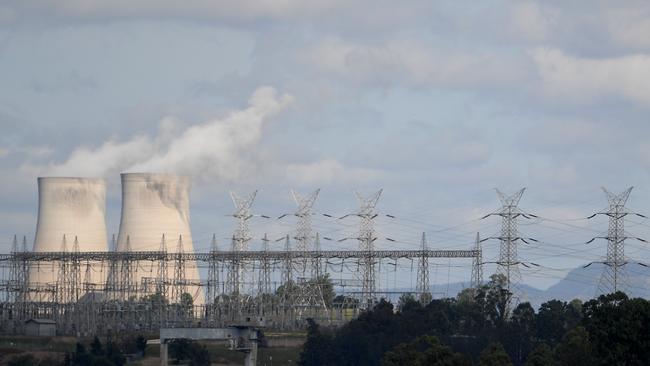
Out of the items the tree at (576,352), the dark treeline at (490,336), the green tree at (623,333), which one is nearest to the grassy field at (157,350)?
the dark treeline at (490,336)

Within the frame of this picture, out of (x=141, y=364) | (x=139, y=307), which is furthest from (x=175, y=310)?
(x=141, y=364)

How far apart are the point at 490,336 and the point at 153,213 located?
113ft

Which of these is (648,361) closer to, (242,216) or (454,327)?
(454,327)

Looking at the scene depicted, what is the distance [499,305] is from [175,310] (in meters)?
29.2

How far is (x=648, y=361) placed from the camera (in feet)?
167

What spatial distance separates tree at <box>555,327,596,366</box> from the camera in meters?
54.9

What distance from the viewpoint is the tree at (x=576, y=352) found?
54875 millimetres

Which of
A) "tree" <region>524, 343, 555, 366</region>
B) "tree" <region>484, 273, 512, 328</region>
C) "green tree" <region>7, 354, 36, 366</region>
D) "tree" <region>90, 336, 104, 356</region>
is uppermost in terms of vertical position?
"tree" <region>484, 273, 512, 328</region>

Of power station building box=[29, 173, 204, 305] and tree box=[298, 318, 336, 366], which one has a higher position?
power station building box=[29, 173, 204, 305]

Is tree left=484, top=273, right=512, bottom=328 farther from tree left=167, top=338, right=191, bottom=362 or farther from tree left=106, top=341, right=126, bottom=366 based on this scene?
tree left=106, top=341, right=126, bottom=366

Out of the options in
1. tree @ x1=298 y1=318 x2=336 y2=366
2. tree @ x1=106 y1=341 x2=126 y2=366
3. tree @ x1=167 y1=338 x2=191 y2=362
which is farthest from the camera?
tree @ x1=167 y1=338 x2=191 y2=362

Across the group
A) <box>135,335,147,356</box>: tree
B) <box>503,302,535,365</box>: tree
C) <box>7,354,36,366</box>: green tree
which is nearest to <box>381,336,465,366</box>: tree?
<box>503,302,535,365</box>: tree

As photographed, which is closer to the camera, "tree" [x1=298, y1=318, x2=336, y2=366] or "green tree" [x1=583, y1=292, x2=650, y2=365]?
"green tree" [x1=583, y1=292, x2=650, y2=365]

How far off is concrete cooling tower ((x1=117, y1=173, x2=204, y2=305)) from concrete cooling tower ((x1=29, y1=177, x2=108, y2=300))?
309 centimetres
